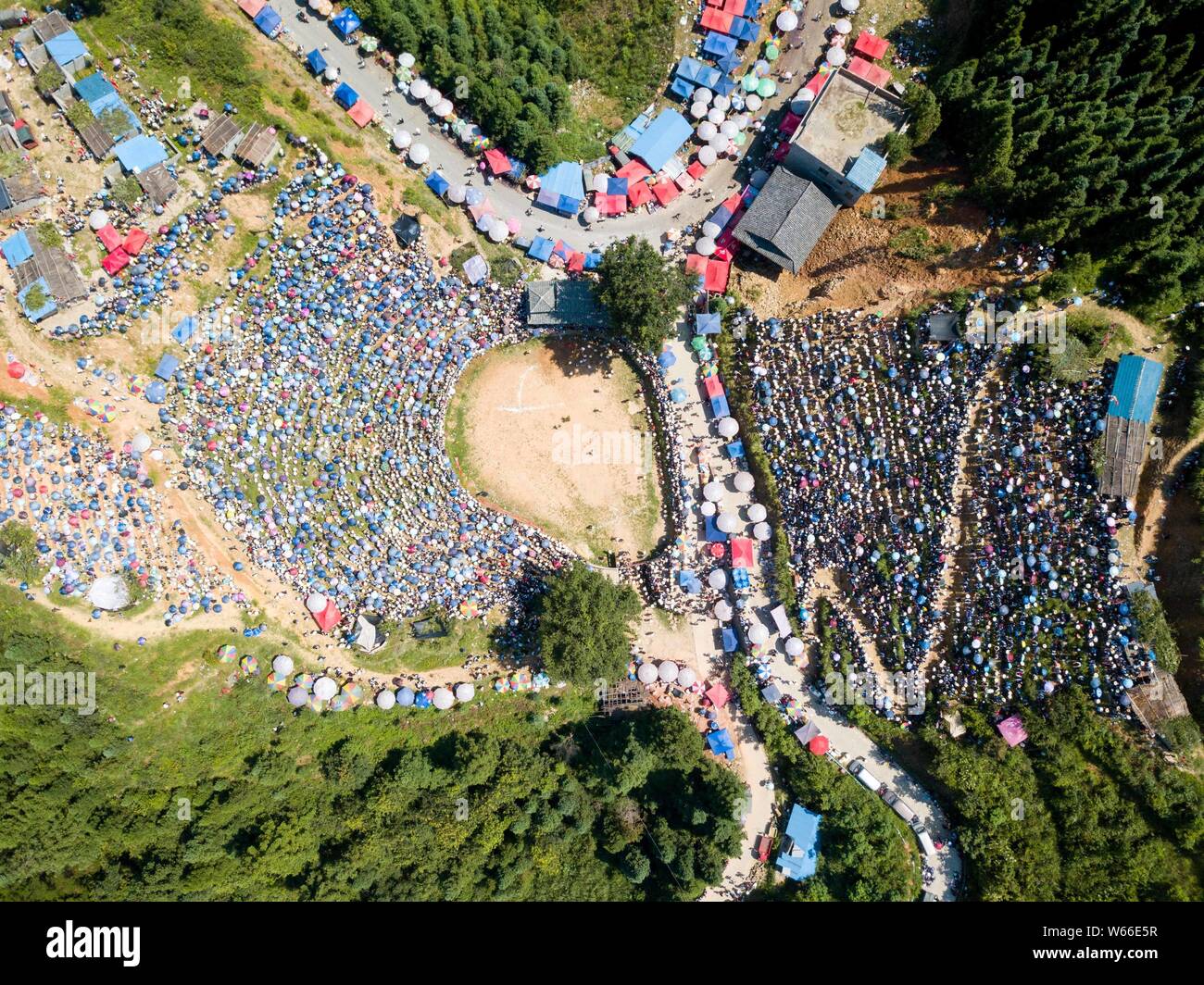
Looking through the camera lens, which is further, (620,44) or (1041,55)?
(620,44)

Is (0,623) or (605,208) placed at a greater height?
(605,208)

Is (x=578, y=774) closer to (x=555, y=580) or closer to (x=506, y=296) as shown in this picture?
(x=555, y=580)

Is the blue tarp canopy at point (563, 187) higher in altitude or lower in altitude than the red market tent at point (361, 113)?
higher

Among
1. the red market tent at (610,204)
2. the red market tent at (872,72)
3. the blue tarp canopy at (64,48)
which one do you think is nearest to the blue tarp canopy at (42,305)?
the blue tarp canopy at (64,48)

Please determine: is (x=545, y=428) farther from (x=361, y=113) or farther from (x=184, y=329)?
(x=184, y=329)

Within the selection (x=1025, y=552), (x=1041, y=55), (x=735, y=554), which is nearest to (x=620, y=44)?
(x=1041, y=55)

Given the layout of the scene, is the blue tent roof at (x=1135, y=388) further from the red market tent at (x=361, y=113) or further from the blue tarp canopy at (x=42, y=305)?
the blue tarp canopy at (x=42, y=305)
